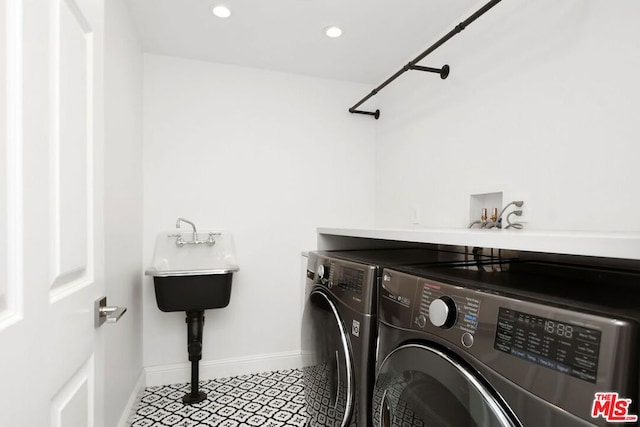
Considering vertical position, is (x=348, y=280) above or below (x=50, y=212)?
below

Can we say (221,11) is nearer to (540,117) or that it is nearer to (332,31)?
(332,31)

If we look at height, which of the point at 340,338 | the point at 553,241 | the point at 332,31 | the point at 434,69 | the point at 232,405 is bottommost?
the point at 232,405

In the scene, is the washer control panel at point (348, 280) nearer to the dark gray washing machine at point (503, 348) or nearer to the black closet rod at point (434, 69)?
the dark gray washing machine at point (503, 348)

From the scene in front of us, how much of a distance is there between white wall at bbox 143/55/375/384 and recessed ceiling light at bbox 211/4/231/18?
580 mm

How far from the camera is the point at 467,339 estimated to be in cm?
70

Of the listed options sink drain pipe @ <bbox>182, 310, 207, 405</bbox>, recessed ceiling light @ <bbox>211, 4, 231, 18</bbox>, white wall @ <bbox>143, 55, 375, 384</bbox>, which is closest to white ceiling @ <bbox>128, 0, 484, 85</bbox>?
recessed ceiling light @ <bbox>211, 4, 231, 18</bbox>

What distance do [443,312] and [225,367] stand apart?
2.11 m

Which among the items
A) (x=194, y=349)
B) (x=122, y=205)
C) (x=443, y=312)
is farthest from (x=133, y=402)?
(x=443, y=312)

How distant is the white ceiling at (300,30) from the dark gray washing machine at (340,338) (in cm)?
137

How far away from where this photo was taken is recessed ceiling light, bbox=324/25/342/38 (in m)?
2.03

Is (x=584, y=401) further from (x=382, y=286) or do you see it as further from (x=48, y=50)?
(x=48, y=50)

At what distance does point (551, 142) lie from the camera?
1.41 meters

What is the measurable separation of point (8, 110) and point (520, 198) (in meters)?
1.73

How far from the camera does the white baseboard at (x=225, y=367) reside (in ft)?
7.52
